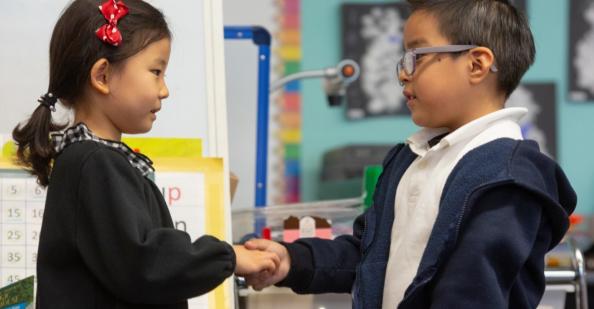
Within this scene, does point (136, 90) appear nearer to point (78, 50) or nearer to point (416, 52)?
point (78, 50)

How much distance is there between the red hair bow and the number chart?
1.84 feet

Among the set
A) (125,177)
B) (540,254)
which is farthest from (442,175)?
(125,177)

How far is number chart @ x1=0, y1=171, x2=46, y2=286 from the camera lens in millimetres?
1584

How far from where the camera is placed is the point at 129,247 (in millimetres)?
1037

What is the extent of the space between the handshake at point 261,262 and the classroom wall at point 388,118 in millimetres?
2075

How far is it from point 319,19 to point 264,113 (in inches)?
46.7

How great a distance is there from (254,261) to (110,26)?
0.38 m

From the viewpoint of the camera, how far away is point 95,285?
3.54ft

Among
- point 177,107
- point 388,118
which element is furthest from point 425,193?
point 388,118

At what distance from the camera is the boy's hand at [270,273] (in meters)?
1.34

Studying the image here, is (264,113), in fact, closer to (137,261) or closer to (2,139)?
(2,139)

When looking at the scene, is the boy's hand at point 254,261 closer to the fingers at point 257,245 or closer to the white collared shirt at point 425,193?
the fingers at point 257,245

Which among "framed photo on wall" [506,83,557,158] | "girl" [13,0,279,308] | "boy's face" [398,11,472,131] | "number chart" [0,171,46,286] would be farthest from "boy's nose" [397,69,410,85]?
"framed photo on wall" [506,83,557,158]

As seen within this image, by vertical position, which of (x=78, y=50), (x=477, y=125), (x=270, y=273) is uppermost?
(x=78, y=50)
